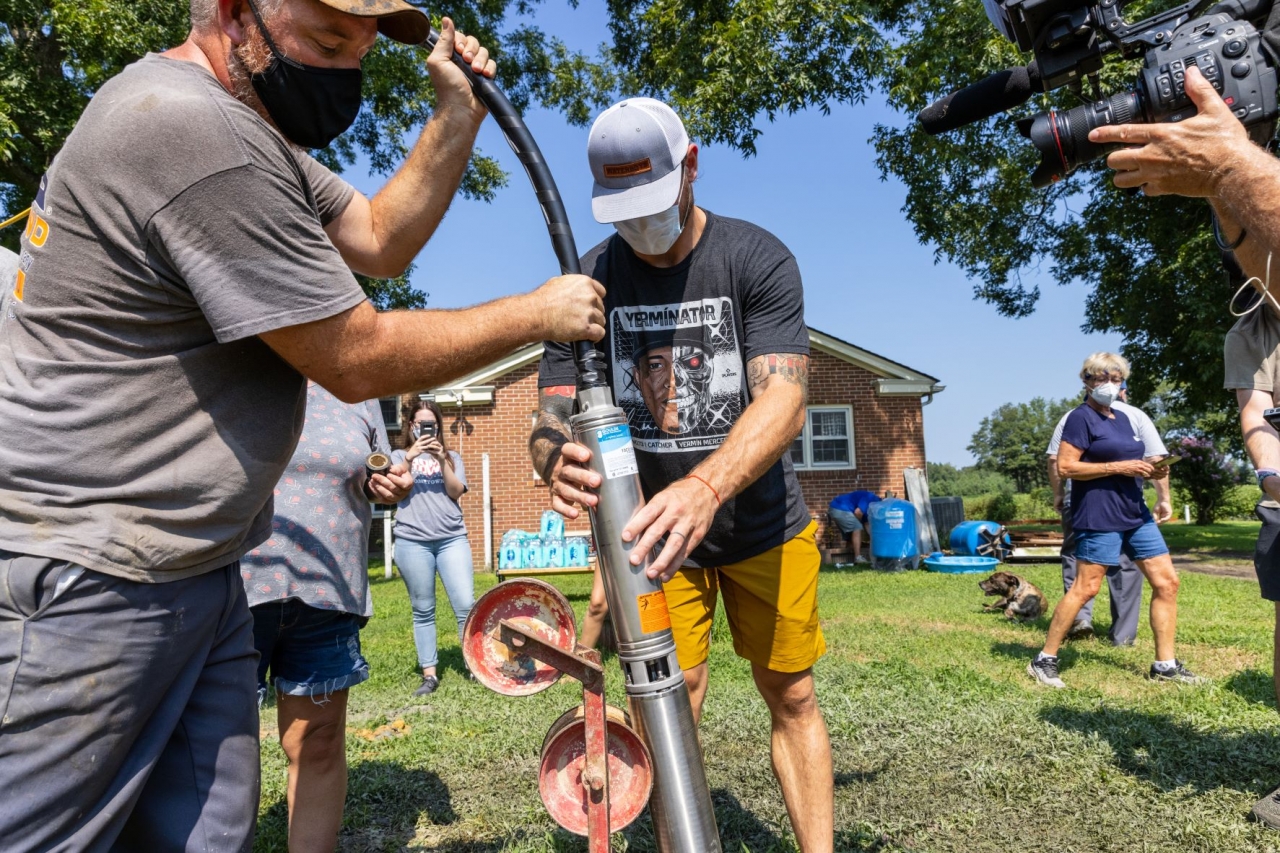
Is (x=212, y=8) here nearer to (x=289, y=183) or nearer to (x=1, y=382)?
(x=289, y=183)

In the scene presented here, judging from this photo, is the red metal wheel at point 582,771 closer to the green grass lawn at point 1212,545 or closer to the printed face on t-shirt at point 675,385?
the printed face on t-shirt at point 675,385

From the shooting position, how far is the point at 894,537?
15.6 metres

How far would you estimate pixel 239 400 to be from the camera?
5.41ft

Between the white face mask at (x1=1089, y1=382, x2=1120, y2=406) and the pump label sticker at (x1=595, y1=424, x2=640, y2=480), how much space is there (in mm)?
5608

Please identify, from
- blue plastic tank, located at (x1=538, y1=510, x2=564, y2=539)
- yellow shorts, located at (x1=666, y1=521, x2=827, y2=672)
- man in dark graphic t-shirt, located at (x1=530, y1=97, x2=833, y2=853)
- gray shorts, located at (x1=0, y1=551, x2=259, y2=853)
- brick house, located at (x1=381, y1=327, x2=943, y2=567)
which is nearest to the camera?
gray shorts, located at (x1=0, y1=551, x2=259, y2=853)

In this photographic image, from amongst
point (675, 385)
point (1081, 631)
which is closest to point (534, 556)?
point (1081, 631)

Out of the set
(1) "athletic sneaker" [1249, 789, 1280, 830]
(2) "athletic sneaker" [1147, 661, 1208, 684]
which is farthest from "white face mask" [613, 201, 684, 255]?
(2) "athletic sneaker" [1147, 661, 1208, 684]

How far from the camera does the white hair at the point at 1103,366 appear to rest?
A: 6508mm

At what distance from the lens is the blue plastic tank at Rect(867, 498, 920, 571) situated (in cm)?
1553

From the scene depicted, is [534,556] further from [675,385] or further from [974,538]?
[675,385]

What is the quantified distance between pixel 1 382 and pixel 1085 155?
8.29 ft

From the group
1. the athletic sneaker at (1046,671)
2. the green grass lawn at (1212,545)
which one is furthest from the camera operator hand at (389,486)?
the green grass lawn at (1212,545)

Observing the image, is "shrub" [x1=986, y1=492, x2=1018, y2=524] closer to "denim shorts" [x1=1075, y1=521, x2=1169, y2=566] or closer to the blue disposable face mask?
"denim shorts" [x1=1075, y1=521, x2=1169, y2=566]

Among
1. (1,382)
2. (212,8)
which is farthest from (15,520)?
(212,8)
